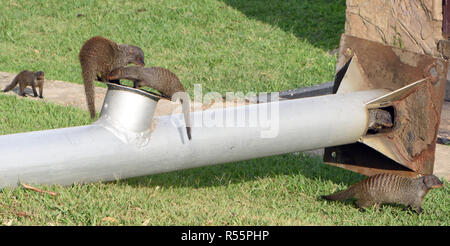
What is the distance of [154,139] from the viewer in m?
3.27

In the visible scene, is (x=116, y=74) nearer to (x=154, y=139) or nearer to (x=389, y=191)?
(x=154, y=139)

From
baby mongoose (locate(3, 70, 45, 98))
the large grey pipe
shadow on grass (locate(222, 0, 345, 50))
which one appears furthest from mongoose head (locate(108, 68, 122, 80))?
shadow on grass (locate(222, 0, 345, 50))

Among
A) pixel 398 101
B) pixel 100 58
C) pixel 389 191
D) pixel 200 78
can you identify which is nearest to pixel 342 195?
pixel 389 191

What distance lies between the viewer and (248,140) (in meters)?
3.42

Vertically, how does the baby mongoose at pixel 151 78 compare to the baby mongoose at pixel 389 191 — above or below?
above

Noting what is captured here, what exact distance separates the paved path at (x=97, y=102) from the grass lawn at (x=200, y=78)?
438mm

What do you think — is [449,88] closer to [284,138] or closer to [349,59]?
[349,59]

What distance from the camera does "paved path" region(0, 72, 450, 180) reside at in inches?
229

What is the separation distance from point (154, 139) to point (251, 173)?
6.05 feet

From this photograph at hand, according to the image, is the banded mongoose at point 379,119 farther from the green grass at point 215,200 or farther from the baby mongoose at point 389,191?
the green grass at point 215,200

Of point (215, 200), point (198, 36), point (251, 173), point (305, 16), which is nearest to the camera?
point (215, 200)

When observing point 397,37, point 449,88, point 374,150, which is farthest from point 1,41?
point 374,150

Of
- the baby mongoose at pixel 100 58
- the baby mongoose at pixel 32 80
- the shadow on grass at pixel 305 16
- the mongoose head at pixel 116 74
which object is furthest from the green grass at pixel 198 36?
the mongoose head at pixel 116 74

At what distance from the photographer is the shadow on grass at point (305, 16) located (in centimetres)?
1111
